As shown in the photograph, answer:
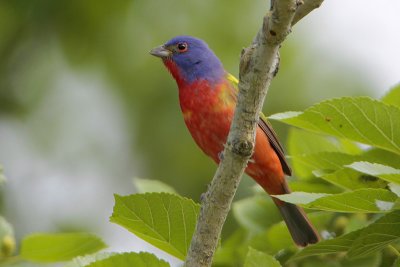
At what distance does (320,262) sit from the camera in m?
3.21

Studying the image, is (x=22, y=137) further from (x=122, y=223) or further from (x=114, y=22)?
(x=122, y=223)

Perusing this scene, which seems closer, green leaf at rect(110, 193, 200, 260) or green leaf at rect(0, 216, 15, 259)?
green leaf at rect(110, 193, 200, 260)

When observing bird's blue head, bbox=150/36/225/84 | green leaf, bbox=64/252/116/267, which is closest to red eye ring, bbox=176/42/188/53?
bird's blue head, bbox=150/36/225/84

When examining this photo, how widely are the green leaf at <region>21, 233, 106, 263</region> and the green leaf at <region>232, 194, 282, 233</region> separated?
84cm

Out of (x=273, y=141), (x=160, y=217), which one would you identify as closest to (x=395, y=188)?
(x=160, y=217)

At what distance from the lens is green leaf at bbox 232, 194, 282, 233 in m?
3.60

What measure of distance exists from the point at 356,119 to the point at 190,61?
2343 millimetres

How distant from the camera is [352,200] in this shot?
2389 millimetres

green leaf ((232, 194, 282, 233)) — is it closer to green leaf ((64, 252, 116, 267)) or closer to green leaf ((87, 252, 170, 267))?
green leaf ((64, 252, 116, 267))

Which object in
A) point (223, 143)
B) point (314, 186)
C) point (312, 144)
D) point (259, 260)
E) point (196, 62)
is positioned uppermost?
point (196, 62)

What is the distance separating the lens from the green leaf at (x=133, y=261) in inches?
98.4

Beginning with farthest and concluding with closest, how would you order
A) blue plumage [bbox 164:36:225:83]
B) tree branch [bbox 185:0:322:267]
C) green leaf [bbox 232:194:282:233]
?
1. blue plumage [bbox 164:36:225:83]
2. green leaf [bbox 232:194:282:233]
3. tree branch [bbox 185:0:322:267]

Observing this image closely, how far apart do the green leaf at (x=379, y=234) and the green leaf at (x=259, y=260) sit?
0.28 meters

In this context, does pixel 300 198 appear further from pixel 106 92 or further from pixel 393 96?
pixel 106 92
